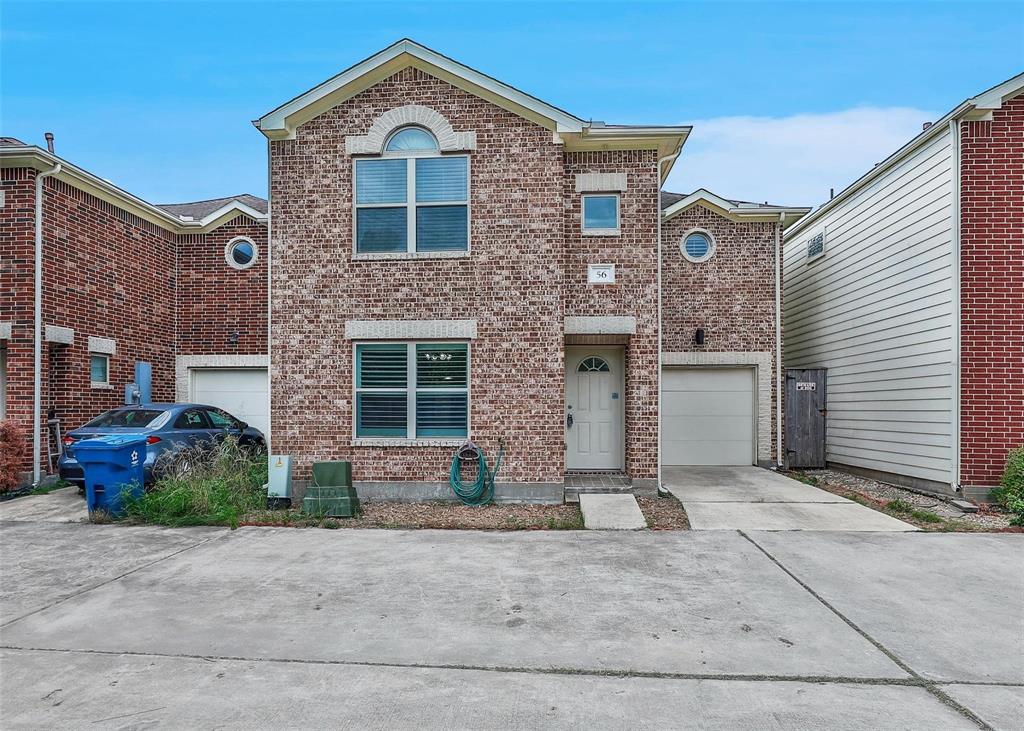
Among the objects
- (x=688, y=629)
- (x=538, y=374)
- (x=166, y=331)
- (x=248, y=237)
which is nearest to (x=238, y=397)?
(x=166, y=331)

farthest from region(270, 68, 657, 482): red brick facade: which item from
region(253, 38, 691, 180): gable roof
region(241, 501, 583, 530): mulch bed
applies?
region(241, 501, 583, 530): mulch bed

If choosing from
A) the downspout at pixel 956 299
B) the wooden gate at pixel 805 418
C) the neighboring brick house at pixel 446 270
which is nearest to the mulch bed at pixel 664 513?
the neighboring brick house at pixel 446 270

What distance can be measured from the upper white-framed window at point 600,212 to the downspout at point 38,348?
896 cm

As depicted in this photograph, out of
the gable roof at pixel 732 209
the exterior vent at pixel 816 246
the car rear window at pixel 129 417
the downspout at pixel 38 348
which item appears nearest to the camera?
the car rear window at pixel 129 417

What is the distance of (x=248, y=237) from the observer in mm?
13891

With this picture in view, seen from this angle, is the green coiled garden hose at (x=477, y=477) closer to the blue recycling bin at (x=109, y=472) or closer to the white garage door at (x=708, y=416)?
the blue recycling bin at (x=109, y=472)

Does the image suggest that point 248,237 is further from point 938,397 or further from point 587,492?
point 938,397

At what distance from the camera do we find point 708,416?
1395 centimetres

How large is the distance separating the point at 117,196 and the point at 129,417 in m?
4.84

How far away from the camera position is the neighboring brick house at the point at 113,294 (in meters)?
10.8

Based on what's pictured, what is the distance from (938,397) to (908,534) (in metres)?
2.94

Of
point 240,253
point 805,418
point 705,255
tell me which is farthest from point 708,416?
point 240,253

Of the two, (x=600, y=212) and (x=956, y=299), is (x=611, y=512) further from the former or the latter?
(x=956, y=299)

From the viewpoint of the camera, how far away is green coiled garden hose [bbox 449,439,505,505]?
384 inches
